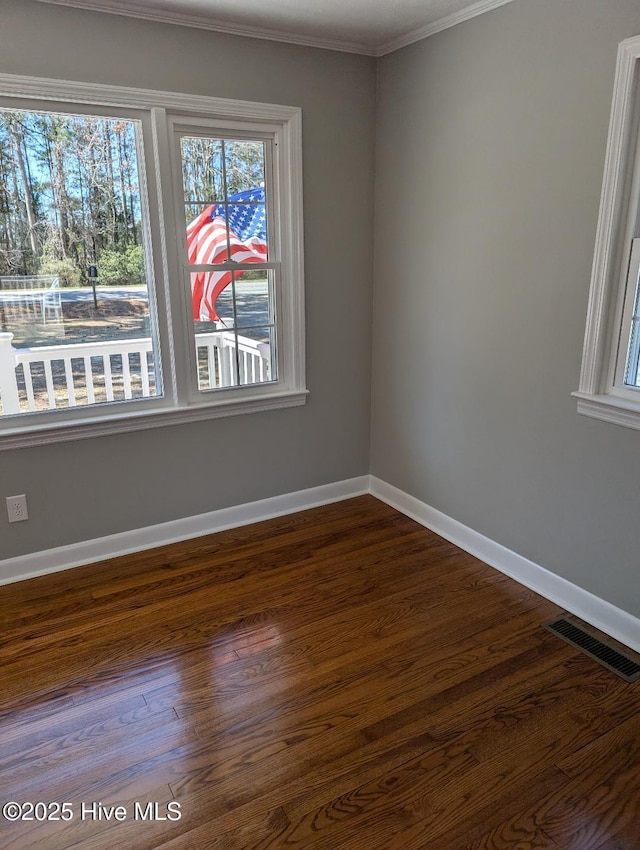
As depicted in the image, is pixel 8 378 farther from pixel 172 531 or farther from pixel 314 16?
pixel 314 16

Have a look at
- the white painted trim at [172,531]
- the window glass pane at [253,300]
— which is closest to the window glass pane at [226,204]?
the window glass pane at [253,300]

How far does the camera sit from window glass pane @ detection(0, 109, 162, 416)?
8.48 ft

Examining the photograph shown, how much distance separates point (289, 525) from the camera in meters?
3.42

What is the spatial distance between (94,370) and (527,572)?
2282mm

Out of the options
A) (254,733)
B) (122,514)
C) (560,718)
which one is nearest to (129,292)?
(122,514)

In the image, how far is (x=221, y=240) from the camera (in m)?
3.04

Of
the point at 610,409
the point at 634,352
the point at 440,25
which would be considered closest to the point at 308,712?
the point at 610,409

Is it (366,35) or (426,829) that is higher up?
(366,35)

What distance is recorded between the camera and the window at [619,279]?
2.11 metres

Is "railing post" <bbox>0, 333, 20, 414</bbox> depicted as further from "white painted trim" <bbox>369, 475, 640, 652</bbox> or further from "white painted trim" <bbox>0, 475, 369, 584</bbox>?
"white painted trim" <bbox>369, 475, 640, 652</bbox>

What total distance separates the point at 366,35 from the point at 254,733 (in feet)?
10.3

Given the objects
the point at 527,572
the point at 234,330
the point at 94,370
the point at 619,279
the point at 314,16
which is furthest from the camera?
the point at 234,330

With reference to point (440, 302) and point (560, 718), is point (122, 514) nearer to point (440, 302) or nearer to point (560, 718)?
point (440, 302)

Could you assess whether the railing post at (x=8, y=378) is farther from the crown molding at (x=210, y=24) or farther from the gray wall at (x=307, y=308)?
the crown molding at (x=210, y=24)
